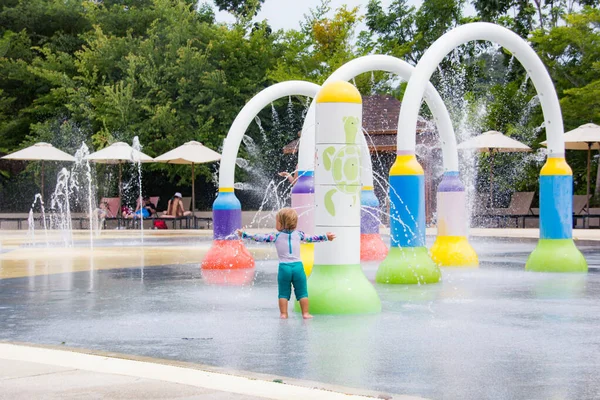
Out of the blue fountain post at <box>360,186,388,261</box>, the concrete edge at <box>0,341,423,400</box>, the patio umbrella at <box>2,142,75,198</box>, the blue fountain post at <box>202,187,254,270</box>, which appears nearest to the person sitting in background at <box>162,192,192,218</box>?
the patio umbrella at <box>2,142,75,198</box>

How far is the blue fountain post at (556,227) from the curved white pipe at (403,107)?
1686 millimetres

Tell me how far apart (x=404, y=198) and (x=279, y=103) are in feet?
83.6

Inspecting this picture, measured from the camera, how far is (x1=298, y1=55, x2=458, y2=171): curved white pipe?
13.1 meters

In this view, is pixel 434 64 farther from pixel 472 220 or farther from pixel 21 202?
pixel 21 202

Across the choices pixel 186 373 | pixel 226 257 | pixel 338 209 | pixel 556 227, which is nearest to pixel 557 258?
pixel 556 227

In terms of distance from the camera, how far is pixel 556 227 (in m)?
14.0

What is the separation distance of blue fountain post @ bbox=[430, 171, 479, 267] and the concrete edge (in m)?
8.86

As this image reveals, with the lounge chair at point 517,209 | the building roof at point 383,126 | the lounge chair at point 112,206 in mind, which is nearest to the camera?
the lounge chair at point 517,209

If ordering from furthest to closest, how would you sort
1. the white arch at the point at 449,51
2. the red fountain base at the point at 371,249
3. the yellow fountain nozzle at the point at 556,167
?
the red fountain base at the point at 371,249, the yellow fountain nozzle at the point at 556,167, the white arch at the point at 449,51

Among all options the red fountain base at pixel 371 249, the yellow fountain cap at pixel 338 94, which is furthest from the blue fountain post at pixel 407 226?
the red fountain base at pixel 371 249

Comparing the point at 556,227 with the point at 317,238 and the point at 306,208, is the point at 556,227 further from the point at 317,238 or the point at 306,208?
the point at 317,238

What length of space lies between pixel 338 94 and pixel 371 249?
23.9 feet

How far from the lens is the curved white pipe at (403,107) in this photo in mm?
13102

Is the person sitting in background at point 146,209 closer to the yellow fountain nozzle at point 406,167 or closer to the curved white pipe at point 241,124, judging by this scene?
the curved white pipe at point 241,124
